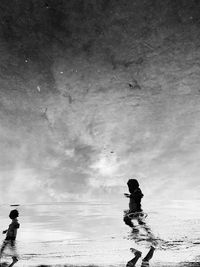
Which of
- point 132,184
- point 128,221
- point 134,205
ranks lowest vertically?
point 128,221

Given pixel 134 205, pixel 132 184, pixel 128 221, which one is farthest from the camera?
pixel 132 184

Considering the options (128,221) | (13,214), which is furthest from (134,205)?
(13,214)

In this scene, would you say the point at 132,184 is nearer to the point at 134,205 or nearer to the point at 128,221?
the point at 134,205

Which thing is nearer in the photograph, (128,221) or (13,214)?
(128,221)

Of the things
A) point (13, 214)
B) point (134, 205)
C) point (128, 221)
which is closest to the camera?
point (128, 221)


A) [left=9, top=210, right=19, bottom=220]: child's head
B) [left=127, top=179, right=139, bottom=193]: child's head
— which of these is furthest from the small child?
[left=9, top=210, right=19, bottom=220]: child's head

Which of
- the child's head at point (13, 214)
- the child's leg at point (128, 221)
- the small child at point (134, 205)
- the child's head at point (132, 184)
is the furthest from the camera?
the child's head at point (13, 214)

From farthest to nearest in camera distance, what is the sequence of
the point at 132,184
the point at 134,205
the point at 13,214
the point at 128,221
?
the point at 13,214, the point at 132,184, the point at 134,205, the point at 128,221

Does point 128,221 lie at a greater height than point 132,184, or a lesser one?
lesser

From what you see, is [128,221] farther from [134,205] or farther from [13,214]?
[13,214]

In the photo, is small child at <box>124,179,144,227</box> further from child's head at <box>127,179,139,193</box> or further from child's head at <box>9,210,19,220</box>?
child's head at <box>9,210,19,220</box>

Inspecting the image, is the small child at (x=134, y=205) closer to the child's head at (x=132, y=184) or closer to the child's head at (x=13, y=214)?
the child's head at (x=132, y=184)

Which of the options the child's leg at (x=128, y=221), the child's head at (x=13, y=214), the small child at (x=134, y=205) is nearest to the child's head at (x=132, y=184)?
the small child at (x=134, y=205)

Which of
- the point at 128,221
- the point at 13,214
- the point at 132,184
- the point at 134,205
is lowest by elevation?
the point at 128,221
